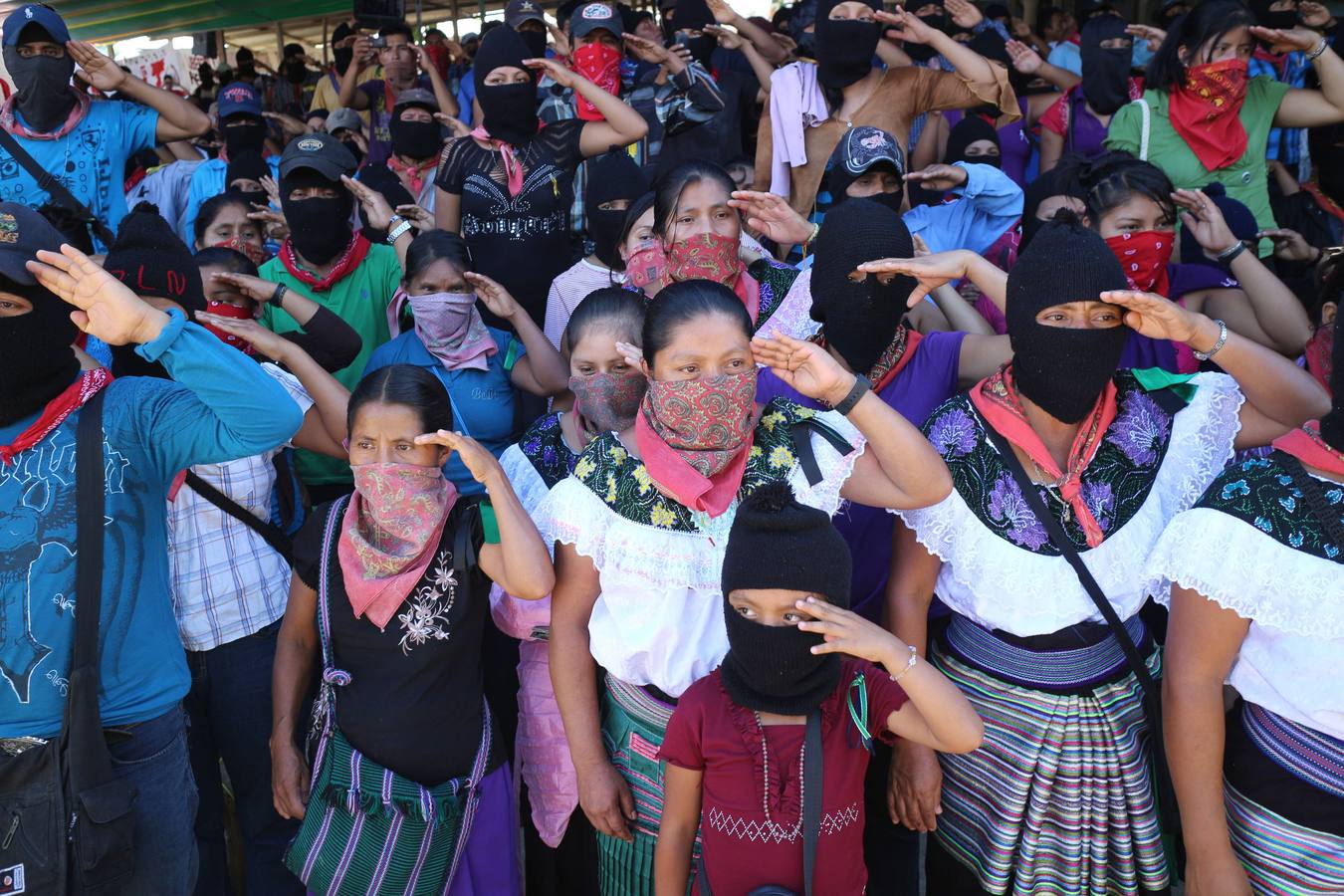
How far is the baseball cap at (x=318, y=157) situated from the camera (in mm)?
4164

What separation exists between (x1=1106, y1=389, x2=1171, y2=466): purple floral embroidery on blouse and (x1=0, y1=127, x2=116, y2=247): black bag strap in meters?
3.98

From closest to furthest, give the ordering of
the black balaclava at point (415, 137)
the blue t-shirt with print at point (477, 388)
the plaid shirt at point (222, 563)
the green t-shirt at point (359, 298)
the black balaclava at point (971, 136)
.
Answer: the plaid shirt at point (222, 563) < the blue t-shirt with print at point (477, 388) < the green t-shirt at point (359, 298) < the black balaclava at point (971, 136) < the black balaclava at point (415, 137)

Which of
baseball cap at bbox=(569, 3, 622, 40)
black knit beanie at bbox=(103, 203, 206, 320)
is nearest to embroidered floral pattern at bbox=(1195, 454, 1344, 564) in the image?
black knit beanie at bbox=(103, 203, 206, 320)

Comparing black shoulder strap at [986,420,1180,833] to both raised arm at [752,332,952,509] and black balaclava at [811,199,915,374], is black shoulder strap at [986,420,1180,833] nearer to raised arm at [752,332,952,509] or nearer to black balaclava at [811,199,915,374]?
raised arm at [752,332,952,509]

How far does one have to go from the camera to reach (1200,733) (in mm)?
2156

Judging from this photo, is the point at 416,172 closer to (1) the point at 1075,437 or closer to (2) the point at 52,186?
(2) the point at 52,186

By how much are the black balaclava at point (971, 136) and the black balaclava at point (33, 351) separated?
3851 millimetres

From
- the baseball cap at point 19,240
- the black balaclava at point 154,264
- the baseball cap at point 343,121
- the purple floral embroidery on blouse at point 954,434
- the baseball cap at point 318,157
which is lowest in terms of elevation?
the baseball cap at point 343,121

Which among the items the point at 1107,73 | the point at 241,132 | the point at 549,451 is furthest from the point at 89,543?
the point at 1107,73

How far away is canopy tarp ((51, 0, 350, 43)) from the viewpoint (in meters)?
10.8

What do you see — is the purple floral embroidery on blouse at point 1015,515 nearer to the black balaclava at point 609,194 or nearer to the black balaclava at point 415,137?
the black balaclava at point 609,194

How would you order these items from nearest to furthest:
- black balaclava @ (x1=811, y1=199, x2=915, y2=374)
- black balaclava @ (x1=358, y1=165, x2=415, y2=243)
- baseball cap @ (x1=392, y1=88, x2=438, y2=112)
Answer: black balaclava @ (x1=811, y1=199, x2=915, y2=374), black balaclava @ (x1=358, y1=165, x2=415, y2=243), baseball cap @ (x1=392, y1=88, x2=438, y2=112)

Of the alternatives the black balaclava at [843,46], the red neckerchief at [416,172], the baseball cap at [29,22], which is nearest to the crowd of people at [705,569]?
the black balaclava at [843,46]

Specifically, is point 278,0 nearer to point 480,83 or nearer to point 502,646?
point 480,83
